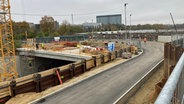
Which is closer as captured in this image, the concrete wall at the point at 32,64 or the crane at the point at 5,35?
the crane at the point at 5,35

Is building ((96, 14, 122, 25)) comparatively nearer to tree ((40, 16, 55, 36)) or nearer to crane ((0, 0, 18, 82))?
tree ((40, 16, 55, 36))

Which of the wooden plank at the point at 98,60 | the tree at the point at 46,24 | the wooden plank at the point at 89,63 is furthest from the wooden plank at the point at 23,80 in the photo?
the tree at the point at 46,24

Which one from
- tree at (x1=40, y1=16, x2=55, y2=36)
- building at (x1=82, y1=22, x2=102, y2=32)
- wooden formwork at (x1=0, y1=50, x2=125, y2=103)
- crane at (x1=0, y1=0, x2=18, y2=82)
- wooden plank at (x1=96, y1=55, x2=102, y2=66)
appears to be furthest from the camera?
building at (x1=82, y1=22, x2=102, y2=32)

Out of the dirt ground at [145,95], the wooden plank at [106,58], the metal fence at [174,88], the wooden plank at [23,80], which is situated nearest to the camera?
the metal fence at [174,88]

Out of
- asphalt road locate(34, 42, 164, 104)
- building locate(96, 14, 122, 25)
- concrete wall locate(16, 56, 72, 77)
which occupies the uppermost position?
building locate(96, 14, 122, 25)

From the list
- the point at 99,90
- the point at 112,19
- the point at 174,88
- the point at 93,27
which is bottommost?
the point at 99,90

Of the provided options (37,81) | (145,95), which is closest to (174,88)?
(145,95)

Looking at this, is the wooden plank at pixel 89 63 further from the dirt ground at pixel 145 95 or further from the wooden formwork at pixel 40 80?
the dirt ground at pixel 145 95

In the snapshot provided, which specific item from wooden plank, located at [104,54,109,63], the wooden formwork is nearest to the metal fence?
the wooden formwork

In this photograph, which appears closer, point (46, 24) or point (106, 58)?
point (106, 58)

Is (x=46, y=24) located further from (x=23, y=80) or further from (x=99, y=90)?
(x=99, y=90)

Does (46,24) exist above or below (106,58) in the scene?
above

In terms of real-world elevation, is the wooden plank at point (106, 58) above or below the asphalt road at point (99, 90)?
above

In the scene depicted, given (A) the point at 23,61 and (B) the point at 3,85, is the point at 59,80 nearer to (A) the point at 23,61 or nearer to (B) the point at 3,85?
(B) the point at 3,85
